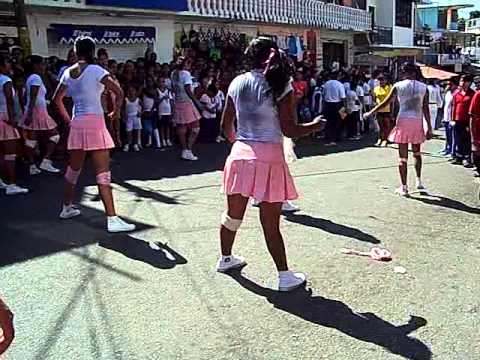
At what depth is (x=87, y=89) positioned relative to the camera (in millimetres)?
5977

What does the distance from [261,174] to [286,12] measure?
16830 mm

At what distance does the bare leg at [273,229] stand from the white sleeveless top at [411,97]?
4007 millimetres

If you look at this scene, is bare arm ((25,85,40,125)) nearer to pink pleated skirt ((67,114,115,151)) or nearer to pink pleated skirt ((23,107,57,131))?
pink pleated skirt ((23,107,57,131))

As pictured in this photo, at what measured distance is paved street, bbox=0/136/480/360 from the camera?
3.83m

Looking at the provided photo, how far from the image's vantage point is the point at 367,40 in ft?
102

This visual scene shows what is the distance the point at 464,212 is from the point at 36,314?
517cm

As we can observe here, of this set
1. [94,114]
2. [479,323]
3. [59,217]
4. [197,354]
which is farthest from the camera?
[59,217]

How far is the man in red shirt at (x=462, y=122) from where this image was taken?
36.0 feet

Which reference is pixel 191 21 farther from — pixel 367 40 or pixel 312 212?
pixel 367 40

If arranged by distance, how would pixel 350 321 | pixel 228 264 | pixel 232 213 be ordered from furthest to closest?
pixel 228 264 < pixel 232 213 < pixel 350 321

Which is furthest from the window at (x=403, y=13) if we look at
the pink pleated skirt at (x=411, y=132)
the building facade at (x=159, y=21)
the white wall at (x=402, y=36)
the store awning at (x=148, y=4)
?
the pink pleated skirt at (x=411, y=132)

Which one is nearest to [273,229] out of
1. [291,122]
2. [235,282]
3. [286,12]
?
[235,282]

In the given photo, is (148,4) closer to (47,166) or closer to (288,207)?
(47,166)

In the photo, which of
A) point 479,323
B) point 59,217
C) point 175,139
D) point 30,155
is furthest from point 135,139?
point 479,323
